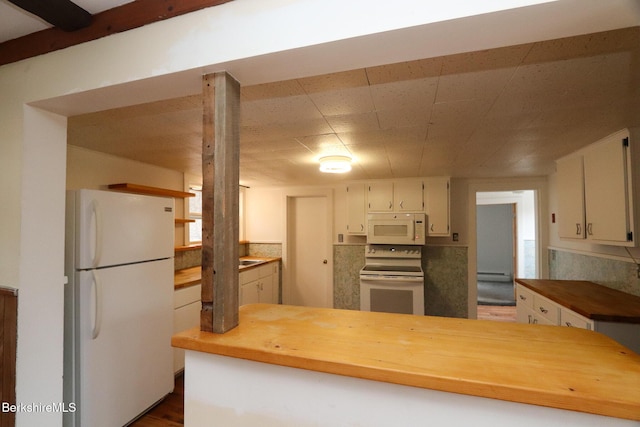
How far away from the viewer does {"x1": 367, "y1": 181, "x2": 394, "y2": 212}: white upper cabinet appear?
→ 3.87 meters

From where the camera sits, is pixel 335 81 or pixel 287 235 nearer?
pixel 335 81

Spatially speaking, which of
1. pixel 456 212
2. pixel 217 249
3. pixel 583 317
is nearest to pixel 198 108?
pixel 217 249

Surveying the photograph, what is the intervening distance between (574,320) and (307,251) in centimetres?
338

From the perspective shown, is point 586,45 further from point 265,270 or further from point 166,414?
point 265,270

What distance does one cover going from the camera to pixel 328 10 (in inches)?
33.2

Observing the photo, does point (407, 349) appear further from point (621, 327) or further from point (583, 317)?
point (621, 327)

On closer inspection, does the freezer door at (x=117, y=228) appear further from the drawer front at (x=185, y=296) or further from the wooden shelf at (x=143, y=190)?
the wooden shelf at (x=143, y=190)

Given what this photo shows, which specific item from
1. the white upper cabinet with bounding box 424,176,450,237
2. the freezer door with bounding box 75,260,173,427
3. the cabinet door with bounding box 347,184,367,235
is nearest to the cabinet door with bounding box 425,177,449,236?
the white upper cabinet with bounding box 424,176,450,237

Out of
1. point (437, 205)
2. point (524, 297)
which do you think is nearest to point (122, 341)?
point (524, 297)

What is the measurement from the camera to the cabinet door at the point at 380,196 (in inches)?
152

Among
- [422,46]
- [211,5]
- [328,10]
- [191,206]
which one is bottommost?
[191,206]

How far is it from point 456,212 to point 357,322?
3340 millimetres

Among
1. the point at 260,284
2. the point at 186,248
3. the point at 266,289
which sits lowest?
the point at 266,289

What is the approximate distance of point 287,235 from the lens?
4574mm
